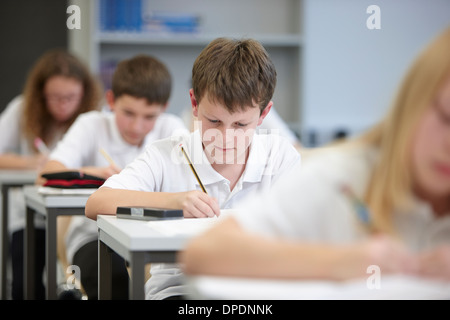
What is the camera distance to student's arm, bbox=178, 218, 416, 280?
822mm

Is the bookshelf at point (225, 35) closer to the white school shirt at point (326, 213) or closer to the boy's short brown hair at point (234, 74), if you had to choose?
the boy's short brown hair at point (234, 74)

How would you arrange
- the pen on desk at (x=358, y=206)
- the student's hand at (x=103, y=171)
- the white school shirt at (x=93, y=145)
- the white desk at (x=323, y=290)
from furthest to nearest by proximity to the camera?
the white school shirt at (x=93, y=145) < the student's hand at (x=103, y=171) < the pen on desk at (x=358, y=206) < the white desk at (x=323, y=290)

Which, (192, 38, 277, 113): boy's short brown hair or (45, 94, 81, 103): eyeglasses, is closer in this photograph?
(192, 38, 277, 113): boy's short brown hair

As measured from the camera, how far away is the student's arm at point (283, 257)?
82cm

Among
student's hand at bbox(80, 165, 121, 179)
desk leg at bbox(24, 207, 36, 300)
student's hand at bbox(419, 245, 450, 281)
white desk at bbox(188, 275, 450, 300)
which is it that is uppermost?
student's hand at bbox(419, 245, 450, 281)

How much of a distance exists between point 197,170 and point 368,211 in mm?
945

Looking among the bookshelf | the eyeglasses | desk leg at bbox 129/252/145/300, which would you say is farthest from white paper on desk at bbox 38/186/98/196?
the bookshelf

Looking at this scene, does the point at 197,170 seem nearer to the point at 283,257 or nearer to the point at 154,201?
the point at 154,201

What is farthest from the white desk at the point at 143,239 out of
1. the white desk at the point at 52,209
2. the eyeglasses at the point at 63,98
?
the eyeglasses at the point at 63,98

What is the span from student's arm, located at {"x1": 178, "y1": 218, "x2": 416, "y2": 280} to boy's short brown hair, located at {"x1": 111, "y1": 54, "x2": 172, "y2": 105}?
1743 mm

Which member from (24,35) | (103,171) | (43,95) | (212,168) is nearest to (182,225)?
(212,168)

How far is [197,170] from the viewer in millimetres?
1801

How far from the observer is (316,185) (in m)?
0.93

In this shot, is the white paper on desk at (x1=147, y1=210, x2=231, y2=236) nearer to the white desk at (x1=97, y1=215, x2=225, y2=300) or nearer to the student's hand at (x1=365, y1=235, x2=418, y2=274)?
the white desk at (x1=97, y1=215, x2=225, y2=300)
